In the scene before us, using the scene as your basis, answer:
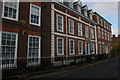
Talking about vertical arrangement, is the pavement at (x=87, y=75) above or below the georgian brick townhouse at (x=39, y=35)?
below

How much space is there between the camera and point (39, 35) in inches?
508

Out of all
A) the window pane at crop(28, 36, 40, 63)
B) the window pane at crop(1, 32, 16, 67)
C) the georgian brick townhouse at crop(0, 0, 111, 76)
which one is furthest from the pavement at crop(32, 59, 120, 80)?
the window pane at crop(28, 36, 40, 63)

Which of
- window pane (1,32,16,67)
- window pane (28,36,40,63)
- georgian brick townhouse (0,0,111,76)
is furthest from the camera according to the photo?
window pane (28,36,40,63)

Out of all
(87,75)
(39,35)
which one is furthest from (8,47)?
(87,75)

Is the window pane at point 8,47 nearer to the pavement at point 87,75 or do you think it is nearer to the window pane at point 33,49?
the window pane at point 33,49

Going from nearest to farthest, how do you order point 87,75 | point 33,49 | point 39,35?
point 87,75 < point 33,49 < point 39,35

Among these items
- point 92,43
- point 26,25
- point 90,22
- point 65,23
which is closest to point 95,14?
point 90,22

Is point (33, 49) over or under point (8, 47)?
under

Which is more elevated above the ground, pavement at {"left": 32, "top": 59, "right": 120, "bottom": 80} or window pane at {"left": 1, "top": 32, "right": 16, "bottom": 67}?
window pane at {"left": 1, "top": 32, "right": 16, "bottom": 67}

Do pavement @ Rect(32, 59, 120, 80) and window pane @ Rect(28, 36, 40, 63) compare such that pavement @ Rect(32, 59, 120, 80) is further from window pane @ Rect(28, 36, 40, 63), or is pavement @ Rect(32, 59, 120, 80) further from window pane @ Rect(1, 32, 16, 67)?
window pane @ Rect(28, 36, 40, 63)

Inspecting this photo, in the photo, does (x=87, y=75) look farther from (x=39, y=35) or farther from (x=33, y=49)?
(x=39, y=35)

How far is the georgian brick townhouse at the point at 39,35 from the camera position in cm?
1017

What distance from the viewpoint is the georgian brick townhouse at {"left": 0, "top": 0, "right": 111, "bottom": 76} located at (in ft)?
33.4

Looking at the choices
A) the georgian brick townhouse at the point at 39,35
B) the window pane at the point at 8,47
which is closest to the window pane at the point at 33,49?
the georgian brick townhouse at the point at 39,35
